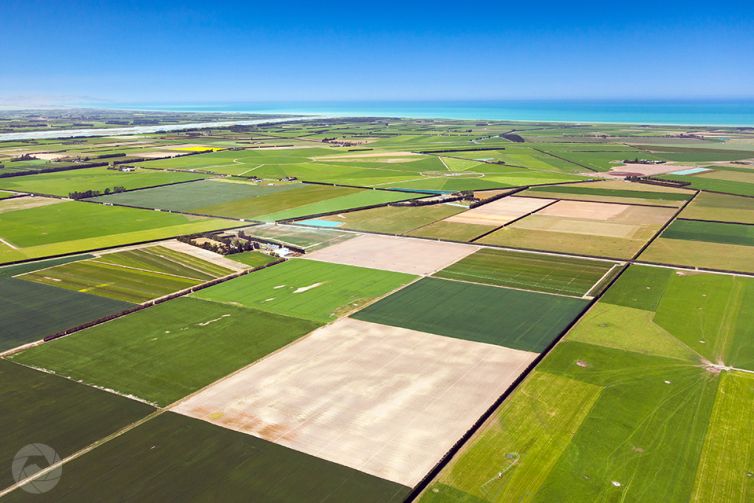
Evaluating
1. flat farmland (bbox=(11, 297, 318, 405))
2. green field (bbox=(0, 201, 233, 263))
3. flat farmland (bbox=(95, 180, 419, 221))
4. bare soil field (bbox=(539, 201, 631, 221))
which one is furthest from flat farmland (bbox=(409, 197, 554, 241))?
flat farmland (bbox=(11, 297, 318, 405))

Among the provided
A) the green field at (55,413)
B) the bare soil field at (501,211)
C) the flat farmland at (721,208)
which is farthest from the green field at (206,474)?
the flat farmland at (721,208)

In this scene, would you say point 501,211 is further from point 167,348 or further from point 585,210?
point 167,348

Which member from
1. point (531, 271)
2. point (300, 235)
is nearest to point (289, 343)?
point (531, 271)

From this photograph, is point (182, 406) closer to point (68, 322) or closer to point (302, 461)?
point (302, 461)

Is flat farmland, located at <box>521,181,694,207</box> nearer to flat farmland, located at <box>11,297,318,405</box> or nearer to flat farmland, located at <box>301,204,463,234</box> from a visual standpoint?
flat farmland, located at <box>301,204,463,234</box>

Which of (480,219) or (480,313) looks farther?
(480,219)

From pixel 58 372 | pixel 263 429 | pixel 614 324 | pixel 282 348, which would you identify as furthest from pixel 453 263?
pixel 58 372
